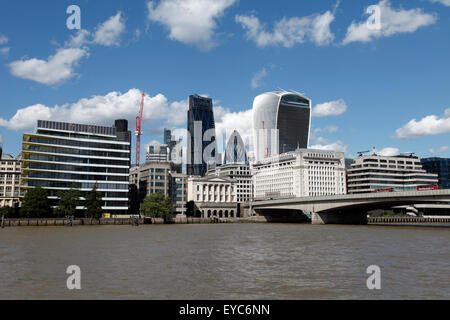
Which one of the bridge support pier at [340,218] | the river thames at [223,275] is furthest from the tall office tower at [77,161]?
the river thames at [223,275]

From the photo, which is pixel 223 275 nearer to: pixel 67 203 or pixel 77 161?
pixel 67 203

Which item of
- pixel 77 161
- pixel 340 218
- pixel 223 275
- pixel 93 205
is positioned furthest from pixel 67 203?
pixel 223 275

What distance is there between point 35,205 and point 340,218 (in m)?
102

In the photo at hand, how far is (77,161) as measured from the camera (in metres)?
160

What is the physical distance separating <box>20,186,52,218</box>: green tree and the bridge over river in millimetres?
85125

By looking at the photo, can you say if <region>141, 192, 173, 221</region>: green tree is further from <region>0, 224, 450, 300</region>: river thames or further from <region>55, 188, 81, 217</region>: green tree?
<region>0, 224, 450, 300</region>: river thames

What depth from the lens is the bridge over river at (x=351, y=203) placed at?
349 feet

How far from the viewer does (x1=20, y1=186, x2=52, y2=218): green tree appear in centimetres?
13088

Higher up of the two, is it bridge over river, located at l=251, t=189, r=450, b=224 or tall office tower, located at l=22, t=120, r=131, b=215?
tall office tower, located at l=22, t=120, r=131, b=215

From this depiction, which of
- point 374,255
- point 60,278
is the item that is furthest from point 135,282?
point 374,255

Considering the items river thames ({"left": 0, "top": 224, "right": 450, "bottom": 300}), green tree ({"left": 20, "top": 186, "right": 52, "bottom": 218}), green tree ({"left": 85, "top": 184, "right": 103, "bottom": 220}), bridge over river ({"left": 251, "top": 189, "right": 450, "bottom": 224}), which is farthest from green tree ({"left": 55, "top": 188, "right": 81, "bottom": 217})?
river thames ({"left": 0, "top": 224, "right": 450, "bottom": 300})

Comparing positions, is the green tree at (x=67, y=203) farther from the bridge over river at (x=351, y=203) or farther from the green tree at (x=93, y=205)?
the bridge over river at (x=351, y=203)

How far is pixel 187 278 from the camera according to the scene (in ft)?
89.3

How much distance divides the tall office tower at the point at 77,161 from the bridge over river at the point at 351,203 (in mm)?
63584
